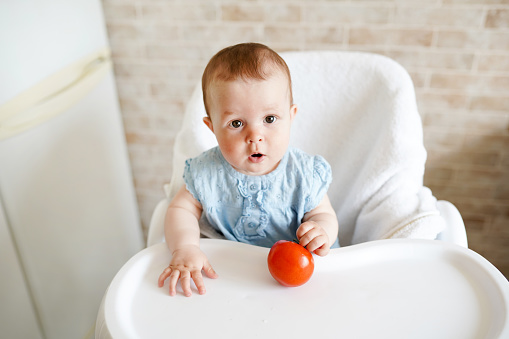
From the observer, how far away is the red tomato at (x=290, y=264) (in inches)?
28.8

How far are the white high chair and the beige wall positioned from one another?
1.28 feet

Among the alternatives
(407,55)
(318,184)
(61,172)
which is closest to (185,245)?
(318,184)

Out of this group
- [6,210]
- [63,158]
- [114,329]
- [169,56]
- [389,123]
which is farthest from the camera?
Answer: [169,56]

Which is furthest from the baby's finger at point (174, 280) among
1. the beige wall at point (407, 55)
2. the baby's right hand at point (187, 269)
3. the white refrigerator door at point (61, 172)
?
the beige wall at point (407, 55)

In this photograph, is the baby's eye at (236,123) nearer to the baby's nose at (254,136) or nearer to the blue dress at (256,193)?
the baby's nose at (254,136)

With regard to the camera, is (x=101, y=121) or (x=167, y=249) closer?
(x=167, y=249)

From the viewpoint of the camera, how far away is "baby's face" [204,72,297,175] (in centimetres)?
81

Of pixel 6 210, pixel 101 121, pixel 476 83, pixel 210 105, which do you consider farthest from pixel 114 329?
pixel 476 83

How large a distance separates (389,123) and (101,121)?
1004 millimetres

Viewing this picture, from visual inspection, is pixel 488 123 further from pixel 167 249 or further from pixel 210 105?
pixel 167 249

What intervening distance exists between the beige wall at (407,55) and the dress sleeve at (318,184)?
696 mm

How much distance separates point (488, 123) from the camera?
155 centimetres

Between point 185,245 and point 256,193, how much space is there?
19 cm

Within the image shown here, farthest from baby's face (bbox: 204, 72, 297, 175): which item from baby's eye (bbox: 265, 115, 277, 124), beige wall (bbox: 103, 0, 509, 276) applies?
beige wall (bbox: 103, 0, 509, 276)
